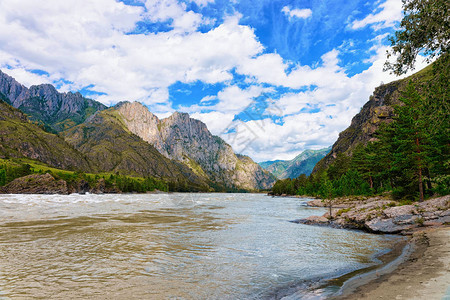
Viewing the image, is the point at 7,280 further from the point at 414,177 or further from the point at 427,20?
the point at 414,177

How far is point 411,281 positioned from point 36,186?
18600 cm

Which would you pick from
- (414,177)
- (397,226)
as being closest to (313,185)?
(414,177)

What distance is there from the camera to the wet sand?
838 cm

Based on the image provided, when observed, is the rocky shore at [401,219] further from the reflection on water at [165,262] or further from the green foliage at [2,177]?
the green foliage at [2,177]

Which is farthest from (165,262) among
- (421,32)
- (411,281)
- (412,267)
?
(421,32)

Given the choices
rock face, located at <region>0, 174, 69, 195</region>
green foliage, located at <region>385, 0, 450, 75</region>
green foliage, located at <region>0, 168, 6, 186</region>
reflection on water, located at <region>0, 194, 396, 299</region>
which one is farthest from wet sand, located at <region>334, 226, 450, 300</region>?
green foliage, located at <region>0, 168, 6, 186</region>

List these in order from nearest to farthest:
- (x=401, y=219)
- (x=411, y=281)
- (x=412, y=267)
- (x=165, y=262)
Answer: (x=411, y=281) → (x=412, y=267) → (x=165, y=262) → (x=401, y=219)

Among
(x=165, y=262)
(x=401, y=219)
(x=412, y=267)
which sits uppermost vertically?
(x=412, y=267)

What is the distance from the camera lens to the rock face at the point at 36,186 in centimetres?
14012

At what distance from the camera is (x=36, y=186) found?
483 feet

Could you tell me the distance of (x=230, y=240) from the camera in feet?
76.9

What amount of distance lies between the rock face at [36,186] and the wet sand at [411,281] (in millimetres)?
180694

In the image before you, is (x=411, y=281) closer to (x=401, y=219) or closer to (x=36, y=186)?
(x=401, y=219)

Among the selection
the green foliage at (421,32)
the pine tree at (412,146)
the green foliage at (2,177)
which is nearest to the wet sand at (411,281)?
the green foliage at (421,32)
